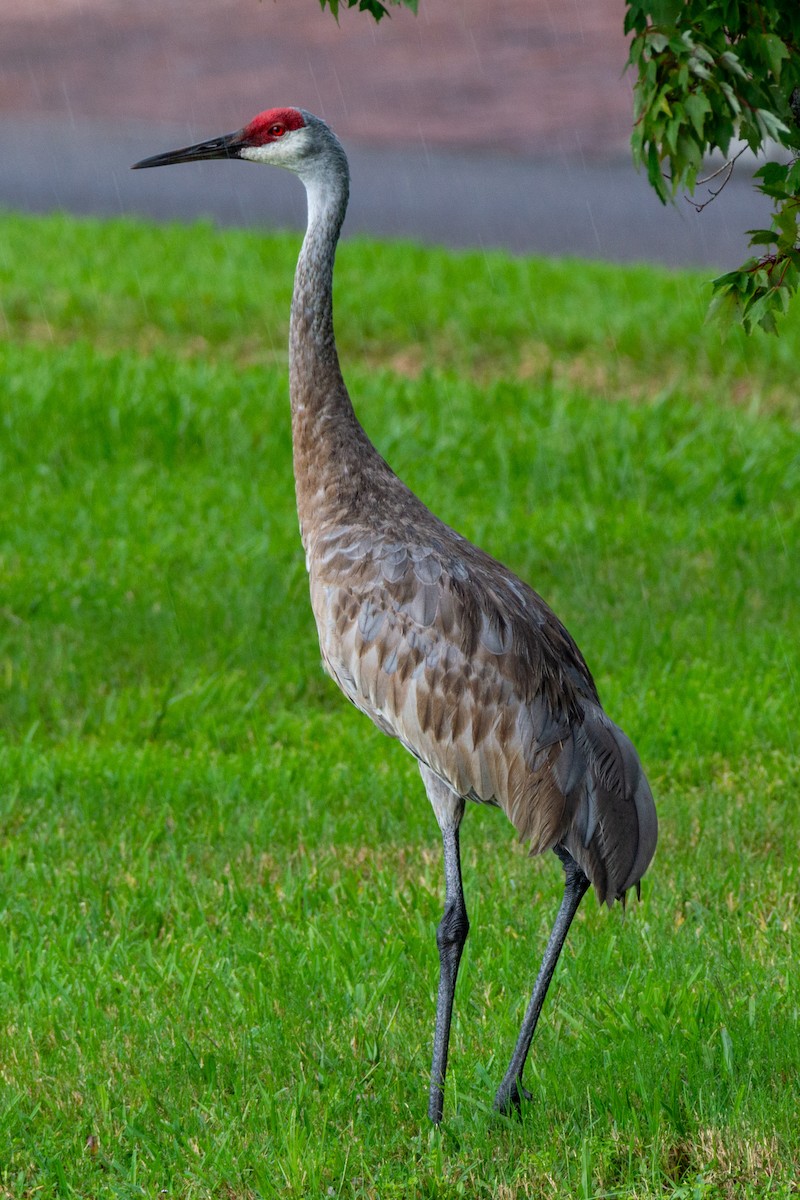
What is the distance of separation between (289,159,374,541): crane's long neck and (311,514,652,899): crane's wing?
211 mm

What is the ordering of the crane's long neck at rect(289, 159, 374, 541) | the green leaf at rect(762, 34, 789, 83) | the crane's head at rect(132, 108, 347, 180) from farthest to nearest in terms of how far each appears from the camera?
the crane's head at rect(132, 108, 347, 180), the crane's long neck at rect(289, 159, 374, 541), the green leaf at rect(762, 34, 789, 83)

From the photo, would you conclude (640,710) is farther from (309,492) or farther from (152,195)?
(152,195)

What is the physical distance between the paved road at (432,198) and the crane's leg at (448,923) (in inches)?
468

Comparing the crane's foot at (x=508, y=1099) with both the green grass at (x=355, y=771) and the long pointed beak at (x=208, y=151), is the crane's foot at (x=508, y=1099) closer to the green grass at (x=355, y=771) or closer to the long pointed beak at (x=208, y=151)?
the green grass at (x=355, y=771)

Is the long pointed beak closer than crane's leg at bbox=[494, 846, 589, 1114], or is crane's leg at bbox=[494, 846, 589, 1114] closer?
crane's leg at bbox=[494, 846, 589, 1114]

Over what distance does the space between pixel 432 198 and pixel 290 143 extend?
1344cm

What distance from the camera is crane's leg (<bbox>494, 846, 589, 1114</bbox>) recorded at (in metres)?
4.12

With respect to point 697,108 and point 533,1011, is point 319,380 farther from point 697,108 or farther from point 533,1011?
point 533,1011

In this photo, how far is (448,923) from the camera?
4.42 meters

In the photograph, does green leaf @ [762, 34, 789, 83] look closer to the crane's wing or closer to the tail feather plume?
the crane's wing

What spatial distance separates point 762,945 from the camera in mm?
4938

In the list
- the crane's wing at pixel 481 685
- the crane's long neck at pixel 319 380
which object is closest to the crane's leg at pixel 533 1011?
the crane's wing at pixel 481 685

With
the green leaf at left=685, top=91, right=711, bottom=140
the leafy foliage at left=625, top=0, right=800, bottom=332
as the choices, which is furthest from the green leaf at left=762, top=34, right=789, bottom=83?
the green leaf at left=685, top=91, right=711, bottom=140

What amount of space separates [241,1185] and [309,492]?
1923 mm
